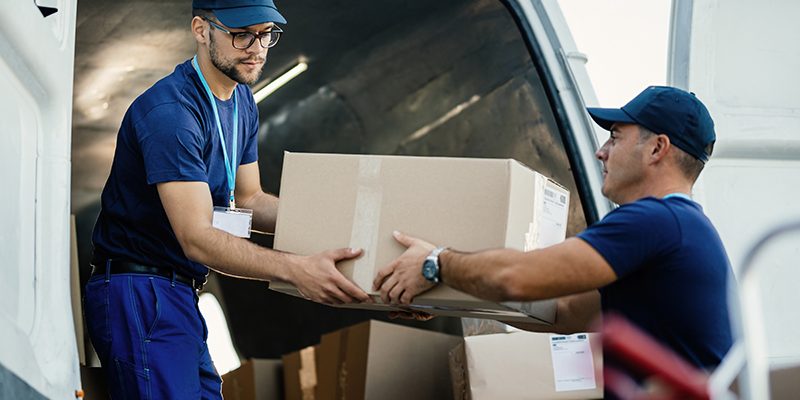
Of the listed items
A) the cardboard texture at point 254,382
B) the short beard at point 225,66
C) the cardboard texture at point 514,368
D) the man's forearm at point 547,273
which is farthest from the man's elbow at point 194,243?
the cardboard texture at point 254,382

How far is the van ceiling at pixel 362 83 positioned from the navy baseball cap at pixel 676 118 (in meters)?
1.55

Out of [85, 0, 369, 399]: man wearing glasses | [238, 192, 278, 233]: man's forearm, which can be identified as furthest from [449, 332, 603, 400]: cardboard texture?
[85, 0, 369, 399]: man wearing glasses

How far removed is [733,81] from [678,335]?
1680 mm

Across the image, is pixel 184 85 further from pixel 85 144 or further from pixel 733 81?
pixel 85 144

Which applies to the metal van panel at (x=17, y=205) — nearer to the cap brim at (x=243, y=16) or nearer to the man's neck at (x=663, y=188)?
the cap brim at (x=243, y=16)

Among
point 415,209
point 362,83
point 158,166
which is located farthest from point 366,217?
point 362,83

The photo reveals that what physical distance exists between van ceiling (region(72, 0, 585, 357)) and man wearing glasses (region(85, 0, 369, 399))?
5.36 ft

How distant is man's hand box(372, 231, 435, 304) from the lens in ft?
7.91

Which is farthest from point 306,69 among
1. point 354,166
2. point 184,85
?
point 354,166

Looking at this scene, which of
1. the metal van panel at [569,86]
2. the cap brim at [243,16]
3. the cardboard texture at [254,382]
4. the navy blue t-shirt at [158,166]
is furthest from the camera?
the cardboard texture at [254,382]

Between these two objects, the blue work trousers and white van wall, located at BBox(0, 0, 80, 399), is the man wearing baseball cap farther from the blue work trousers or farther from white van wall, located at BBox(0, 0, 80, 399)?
white van wall, located at BBox(0, 0, 80, 399)

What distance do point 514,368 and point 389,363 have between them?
0.64 meters

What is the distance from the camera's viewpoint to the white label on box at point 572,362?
11.8ft

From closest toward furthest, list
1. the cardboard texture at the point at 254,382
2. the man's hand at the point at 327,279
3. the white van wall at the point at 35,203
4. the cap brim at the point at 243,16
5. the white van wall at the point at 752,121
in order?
the white van wall at the point at 35,203 < the man's hand at the point at 327,279 < the cap brim at the point at 243,16 < the white van wall at the point at 752,121 < the cardboard texture at the point at 254,382
